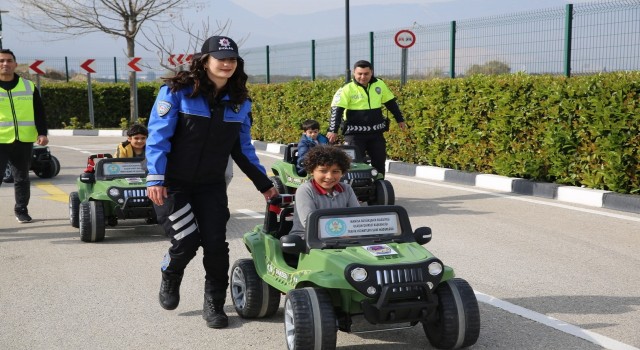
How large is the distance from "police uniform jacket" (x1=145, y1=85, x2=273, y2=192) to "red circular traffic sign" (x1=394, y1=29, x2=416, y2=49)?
13.3 meters

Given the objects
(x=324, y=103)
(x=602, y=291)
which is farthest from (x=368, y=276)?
(x=324, y=103)

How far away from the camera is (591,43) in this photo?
1380cm

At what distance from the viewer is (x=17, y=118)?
936 centimetres

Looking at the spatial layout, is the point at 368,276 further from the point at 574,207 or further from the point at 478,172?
the point at 478,172

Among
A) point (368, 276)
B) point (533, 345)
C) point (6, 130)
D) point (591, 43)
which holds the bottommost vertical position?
point (533, 345)

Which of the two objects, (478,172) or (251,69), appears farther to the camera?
(251,69)

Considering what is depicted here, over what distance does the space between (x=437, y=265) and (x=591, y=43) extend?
10.0 metres

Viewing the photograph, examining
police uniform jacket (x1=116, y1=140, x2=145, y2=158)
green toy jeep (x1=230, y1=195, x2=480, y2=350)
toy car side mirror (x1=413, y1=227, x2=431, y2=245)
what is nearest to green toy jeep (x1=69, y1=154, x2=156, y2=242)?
police uniform jacket (x1=116, y1=140, x2=145, y2=158)

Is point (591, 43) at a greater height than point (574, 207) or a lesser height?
greater

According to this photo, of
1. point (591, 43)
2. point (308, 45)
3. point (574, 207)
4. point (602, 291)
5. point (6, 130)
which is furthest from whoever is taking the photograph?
point (308, 45)

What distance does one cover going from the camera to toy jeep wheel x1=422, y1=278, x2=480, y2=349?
478cm

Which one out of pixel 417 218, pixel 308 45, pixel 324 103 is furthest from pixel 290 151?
pixel 308 45

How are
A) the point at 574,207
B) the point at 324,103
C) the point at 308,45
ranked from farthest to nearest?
the point at 308,45
the point at 324,103
the point at 574,207

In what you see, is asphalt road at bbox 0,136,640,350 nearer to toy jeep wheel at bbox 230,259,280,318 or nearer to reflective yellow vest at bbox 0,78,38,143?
toy jeep wheel at bbox 230,259,280,318
